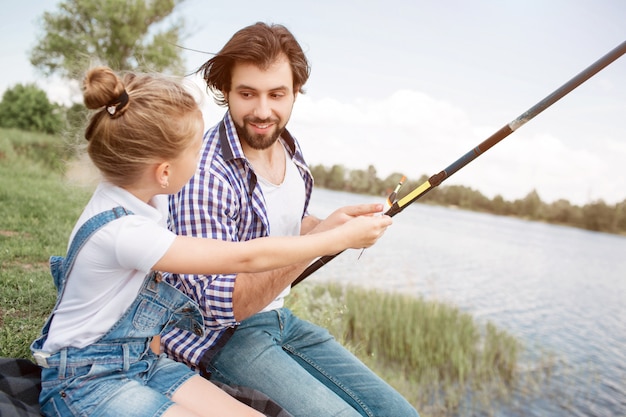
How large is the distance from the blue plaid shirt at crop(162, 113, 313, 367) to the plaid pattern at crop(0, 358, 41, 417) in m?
0.58

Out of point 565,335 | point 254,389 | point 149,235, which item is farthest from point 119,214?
point 565,335

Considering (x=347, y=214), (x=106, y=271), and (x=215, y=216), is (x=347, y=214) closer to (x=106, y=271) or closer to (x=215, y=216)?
(x=215, y=216)

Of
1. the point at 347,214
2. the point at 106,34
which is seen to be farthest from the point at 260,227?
the point at 106,34

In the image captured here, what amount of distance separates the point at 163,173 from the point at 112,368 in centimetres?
66

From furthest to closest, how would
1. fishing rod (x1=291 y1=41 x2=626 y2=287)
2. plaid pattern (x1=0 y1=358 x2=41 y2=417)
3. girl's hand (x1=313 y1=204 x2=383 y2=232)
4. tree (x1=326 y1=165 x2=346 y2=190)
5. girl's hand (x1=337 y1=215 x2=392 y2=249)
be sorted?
tree (x1=326 y1=165 x2=346 y2=190) → girl's hand (x1=313 y1=204 x2=383 y2=232) → fishing rod (x1=291 y1=41 x2=626 y2=287) → girl's hand (x1=337 y1=215 x2=392 y2=249) → plaid pattern (x1=0 y1=358 x2=41 y2=417)

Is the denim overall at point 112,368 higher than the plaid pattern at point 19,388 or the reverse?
Answer: higher

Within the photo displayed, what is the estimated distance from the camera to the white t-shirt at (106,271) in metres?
1.65

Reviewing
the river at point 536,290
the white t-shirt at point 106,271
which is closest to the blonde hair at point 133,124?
the white t-shirt at point 106,271

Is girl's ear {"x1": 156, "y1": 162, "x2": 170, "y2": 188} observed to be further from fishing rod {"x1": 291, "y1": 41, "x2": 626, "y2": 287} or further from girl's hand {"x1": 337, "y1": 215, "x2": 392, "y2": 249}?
fishing rod {"x1": 291, "y1": 41, "x2": 626, "y2": 287}

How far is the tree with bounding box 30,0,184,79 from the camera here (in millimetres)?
20047

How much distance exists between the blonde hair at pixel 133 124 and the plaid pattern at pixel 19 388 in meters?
0.73

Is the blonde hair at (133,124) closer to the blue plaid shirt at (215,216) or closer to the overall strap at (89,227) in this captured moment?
the overall strap at (89,227)

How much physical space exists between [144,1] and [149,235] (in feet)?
70.9

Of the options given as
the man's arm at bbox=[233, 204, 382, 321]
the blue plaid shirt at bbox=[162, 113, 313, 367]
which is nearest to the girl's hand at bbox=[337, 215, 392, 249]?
the man's arm at bbox=[233, 204, 382, 321]
